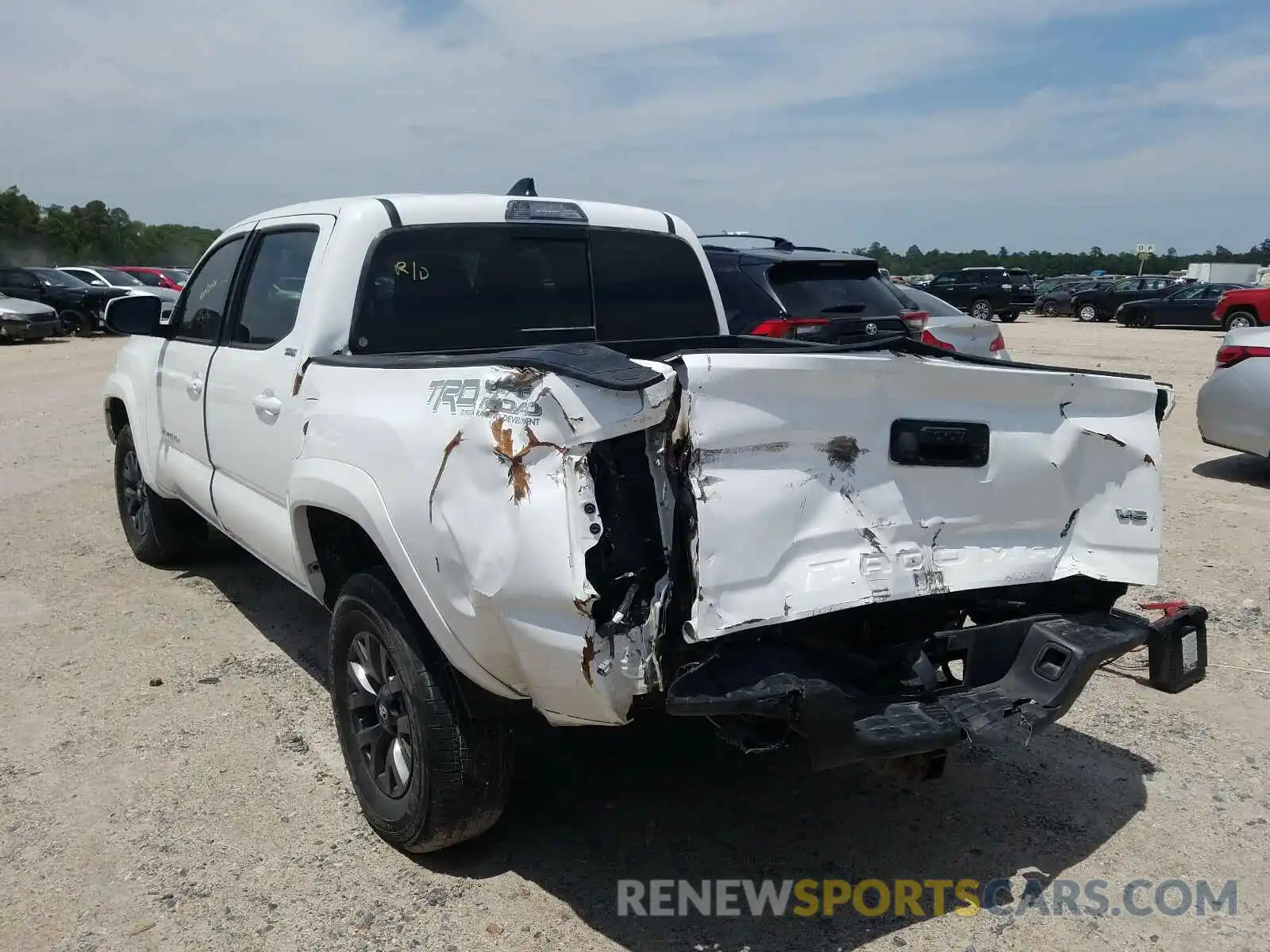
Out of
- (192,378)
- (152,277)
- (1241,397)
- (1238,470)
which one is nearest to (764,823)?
(192,378)

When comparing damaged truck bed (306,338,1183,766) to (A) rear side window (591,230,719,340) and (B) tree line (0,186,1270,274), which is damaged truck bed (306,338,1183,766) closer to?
(A) rear side window (591,230,719,340)

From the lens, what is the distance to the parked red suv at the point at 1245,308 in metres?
23.5

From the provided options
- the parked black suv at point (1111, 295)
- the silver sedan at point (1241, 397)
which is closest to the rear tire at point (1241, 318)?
the parked black suv at point (1111, 295)

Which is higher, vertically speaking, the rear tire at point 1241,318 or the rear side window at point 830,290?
the rear side window at point 830,290

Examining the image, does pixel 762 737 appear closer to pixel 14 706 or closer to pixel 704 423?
pixel 704 423

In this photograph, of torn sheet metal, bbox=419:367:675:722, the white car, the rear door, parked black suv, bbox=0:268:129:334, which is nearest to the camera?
torn sheet metal, bbox=419:367:675:722

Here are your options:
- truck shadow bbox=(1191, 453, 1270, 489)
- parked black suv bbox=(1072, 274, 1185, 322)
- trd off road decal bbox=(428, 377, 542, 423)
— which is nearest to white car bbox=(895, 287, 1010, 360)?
truck shadow bbox=(1191, 453, 1270, 489)

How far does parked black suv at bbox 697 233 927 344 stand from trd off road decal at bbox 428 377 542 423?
5.26 metres

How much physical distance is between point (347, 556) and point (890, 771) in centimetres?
212

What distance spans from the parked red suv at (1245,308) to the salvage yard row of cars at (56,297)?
24.9 m

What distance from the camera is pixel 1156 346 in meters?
22.7

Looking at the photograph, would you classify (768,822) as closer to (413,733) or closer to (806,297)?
(413,733)

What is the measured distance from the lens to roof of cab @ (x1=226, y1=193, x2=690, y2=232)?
151 inches

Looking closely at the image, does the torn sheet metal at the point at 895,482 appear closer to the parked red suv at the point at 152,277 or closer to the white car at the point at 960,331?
the white car at the point at 960,331
